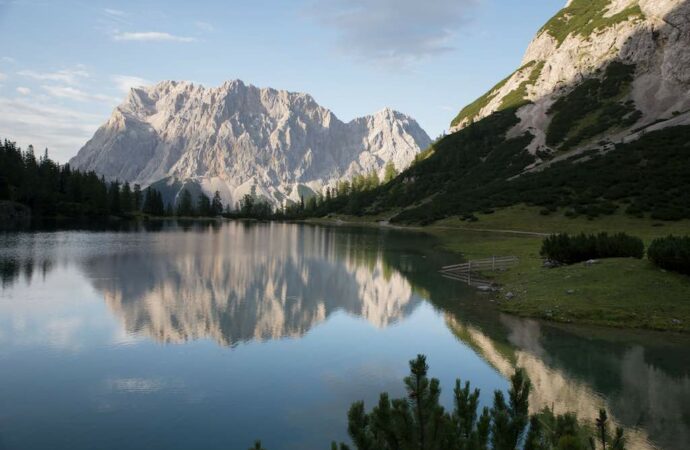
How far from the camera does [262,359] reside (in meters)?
21.4

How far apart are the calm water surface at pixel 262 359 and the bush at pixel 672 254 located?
305 inches

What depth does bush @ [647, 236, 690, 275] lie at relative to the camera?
29266mm

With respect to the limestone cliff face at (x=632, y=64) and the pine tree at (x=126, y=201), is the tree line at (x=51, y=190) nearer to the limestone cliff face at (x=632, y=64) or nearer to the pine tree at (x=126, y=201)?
the pine tree at (x=126, y=201)

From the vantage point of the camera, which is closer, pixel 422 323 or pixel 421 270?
pixel 422 323

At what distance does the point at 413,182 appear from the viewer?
190 metres

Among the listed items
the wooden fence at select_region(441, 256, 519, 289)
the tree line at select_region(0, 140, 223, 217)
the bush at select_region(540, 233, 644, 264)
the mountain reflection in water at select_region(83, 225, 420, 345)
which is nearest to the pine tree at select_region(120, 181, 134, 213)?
the tree line at select_region(0, 140, 223, 217)

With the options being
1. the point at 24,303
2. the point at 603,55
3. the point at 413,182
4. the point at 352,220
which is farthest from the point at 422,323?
the point at 603,55

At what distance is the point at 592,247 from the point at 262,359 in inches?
1147

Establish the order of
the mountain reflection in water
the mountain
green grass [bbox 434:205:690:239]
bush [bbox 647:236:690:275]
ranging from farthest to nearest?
1. the mountain
2. green grass [bbox 434:205:690:239]
3. bush [bbox 647:236:690:275]
4. the mountain reflection in water

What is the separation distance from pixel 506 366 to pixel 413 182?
172871 mm

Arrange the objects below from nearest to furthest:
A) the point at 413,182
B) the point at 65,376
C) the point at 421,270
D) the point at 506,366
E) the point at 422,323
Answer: the point at 65,376 < the point at 506,366 < the point at 422,323 < the point at 421,270 < the point at 413,182

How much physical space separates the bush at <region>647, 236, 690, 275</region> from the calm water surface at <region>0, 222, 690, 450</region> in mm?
7749

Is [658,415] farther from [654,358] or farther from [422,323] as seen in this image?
[422,323]

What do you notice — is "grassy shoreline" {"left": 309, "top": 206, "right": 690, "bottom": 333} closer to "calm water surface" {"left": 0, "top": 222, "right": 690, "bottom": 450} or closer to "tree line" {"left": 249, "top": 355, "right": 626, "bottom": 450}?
"calm water surface" {"left": 0, "top": 222, "right": 690, "bottom": 450}
